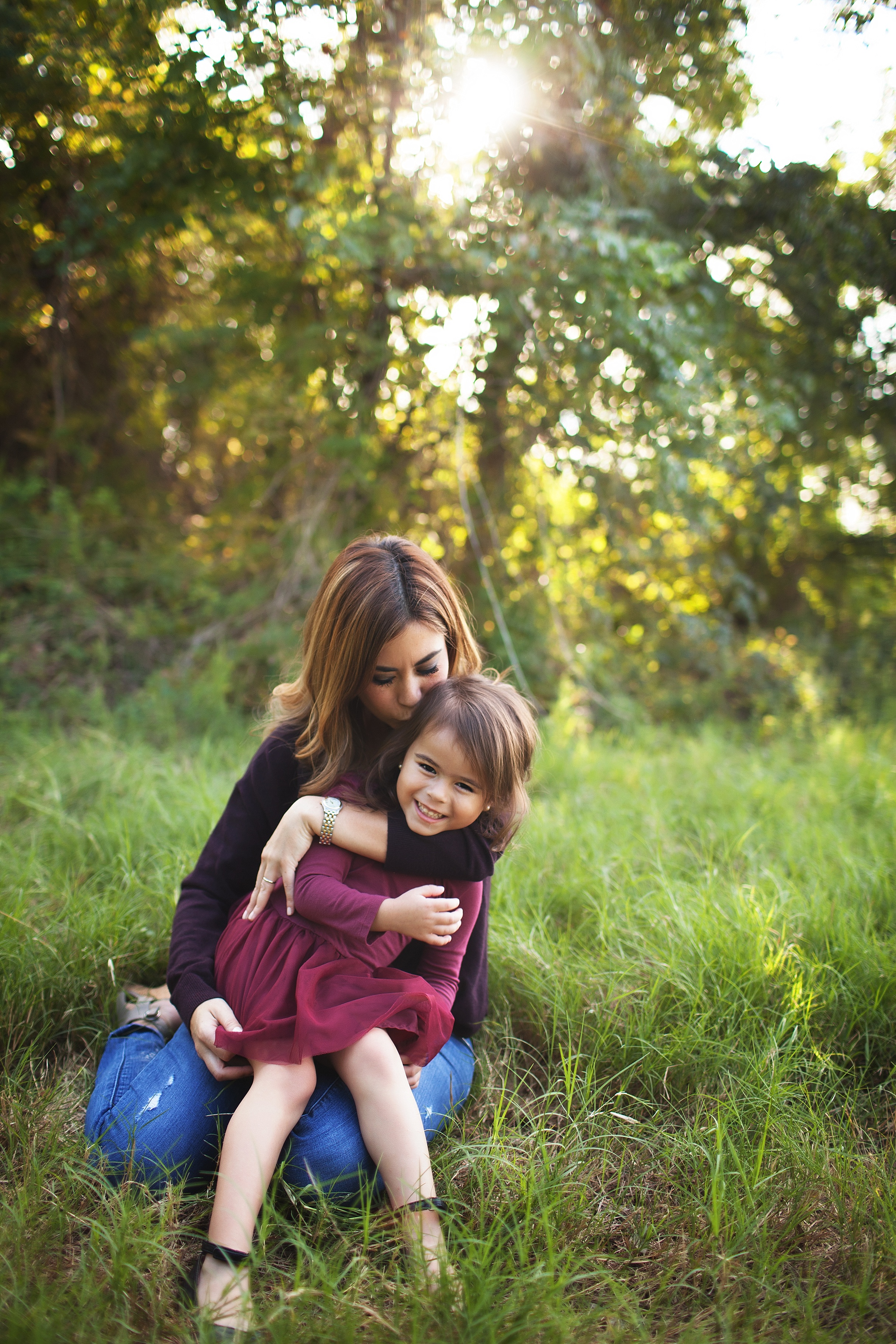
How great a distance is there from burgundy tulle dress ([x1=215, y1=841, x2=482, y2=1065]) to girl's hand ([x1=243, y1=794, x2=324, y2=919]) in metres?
0.02

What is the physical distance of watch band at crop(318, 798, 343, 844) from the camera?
5.61 ft

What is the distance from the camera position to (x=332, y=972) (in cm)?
158

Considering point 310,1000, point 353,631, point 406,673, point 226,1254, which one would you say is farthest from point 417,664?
point 226,1254

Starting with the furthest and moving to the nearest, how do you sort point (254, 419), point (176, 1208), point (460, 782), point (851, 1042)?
point (254, 419), point (851, 1042), point (460, 782), point (176, 1208)

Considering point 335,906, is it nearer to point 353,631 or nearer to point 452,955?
point 452,955

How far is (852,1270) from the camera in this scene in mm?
1429

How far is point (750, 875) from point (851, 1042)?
0.74 meters

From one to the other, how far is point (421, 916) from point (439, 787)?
27 centimetres

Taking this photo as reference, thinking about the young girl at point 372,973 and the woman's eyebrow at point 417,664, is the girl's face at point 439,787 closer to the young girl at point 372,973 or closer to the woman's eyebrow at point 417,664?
the young girl at point 372,973

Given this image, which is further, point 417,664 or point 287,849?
point 417,664

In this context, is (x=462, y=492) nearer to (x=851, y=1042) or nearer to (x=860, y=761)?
(x=860, y=761)

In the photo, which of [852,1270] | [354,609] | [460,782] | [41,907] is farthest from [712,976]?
[41,907]

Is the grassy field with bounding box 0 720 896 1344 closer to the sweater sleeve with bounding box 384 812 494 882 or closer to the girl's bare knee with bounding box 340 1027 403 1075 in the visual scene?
the girl's bare knee with bounding box 340 1027 403 1075

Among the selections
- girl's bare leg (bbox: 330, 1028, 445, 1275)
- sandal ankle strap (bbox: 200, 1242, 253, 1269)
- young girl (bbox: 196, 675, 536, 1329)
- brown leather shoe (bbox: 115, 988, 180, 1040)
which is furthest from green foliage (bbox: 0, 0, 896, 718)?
sandal ankle strap (bbox: 200, 1242, 253, 1269)
